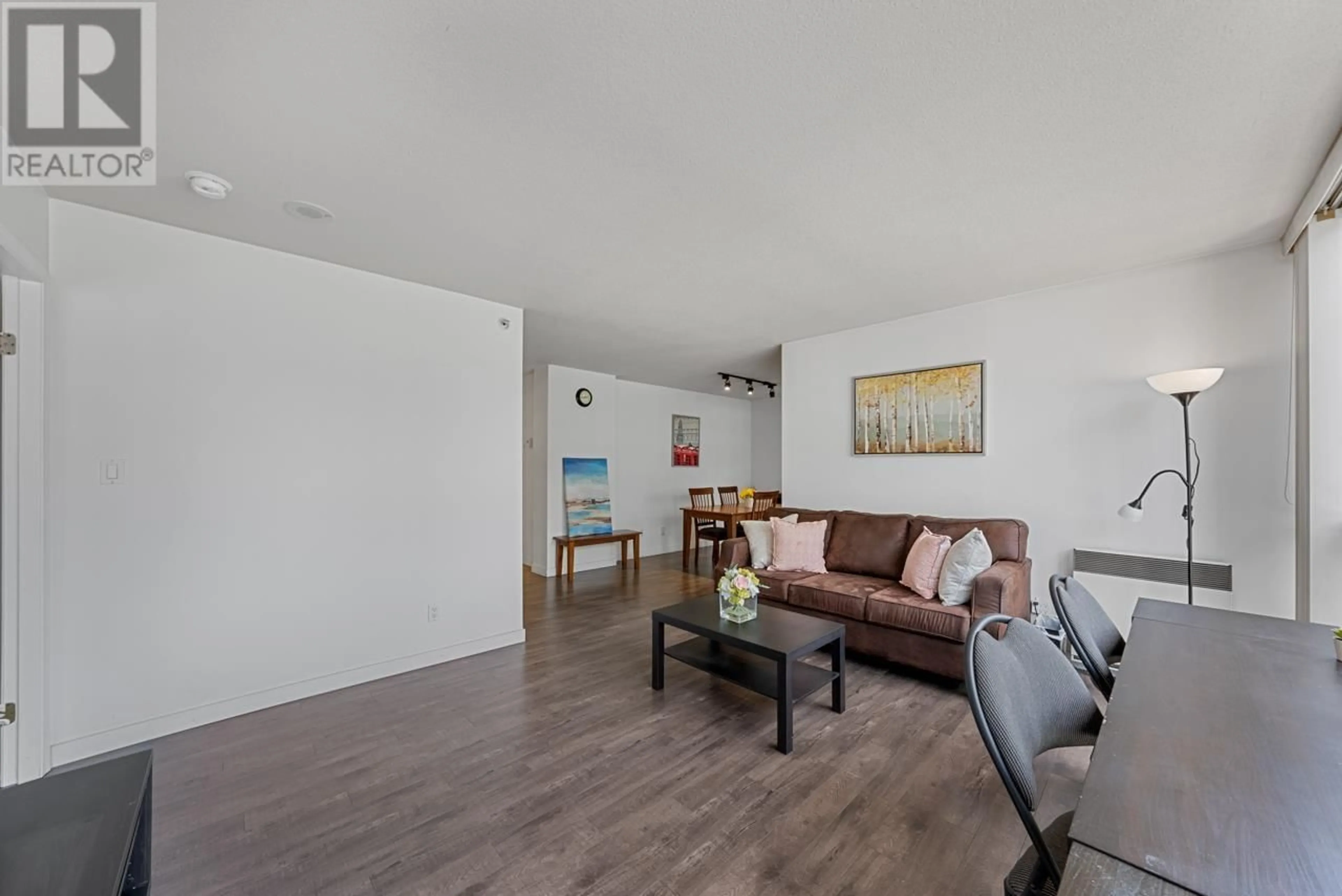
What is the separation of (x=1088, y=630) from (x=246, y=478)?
3.91 m

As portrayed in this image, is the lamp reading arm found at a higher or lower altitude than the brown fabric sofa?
higher

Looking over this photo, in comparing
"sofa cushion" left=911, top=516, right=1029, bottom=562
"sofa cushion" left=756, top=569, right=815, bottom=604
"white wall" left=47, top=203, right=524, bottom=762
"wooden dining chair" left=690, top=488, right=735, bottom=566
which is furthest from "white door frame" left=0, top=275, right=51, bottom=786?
"wooden dining chair" left=690, top=488, right=735, bottom=566

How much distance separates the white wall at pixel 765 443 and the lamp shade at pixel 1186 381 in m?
5.46

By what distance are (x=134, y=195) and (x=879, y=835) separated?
4041mm

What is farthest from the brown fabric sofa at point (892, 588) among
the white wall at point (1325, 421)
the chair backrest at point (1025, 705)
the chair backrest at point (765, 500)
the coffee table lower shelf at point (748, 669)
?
the chair backrest at point (765, 500)

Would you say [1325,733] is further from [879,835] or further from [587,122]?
[587,122]

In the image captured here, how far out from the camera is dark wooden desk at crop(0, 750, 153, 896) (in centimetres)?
76

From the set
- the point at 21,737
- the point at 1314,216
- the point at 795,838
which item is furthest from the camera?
the point at 1314,216

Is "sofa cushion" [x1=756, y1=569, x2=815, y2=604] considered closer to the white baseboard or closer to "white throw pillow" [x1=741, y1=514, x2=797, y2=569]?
"white throw pillow" [x1=741, y1=514, x2=797, y2=569]

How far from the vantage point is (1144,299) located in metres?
3.19

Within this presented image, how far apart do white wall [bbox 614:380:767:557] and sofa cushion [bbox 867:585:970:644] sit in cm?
412

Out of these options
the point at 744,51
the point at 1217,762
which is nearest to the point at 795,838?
the point at 1217,762

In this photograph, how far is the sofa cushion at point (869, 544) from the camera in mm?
3779

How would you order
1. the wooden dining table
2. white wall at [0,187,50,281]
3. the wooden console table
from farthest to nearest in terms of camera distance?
the wooden dining table
the wooden console table
white wall at [0,187,50,281]
